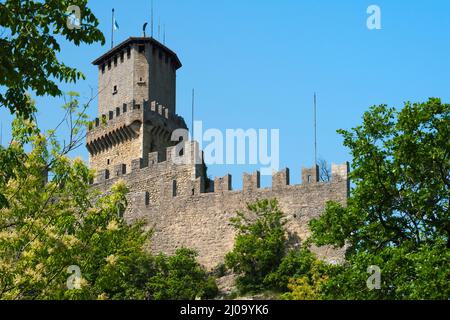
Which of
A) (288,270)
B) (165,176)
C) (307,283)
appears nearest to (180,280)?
(288,270)

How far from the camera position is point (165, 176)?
40.9 m

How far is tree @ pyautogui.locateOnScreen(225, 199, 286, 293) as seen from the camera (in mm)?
34438

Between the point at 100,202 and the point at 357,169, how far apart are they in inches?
260

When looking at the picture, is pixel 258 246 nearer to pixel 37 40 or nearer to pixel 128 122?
pixel 128 122

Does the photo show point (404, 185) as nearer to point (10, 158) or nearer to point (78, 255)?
point (78, 255)

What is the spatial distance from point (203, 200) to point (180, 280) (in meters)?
5.13

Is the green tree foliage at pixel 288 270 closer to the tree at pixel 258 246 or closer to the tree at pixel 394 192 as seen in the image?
the tree at pixel 258 246

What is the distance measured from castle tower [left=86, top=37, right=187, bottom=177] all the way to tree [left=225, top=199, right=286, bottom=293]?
11.6 m

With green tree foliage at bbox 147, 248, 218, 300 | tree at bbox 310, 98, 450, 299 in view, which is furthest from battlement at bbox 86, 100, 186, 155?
tree at bbox 310, 98, 450, 299

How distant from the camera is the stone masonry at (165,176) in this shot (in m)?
36.3

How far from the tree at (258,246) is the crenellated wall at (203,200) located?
61cm

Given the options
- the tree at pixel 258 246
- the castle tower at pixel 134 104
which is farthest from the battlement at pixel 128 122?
the tree at pixel 258 246

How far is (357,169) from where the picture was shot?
2209 centimetres

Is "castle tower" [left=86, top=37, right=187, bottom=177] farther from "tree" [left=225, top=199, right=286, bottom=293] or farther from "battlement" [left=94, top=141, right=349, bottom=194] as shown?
"tree" [left=225, top=199, right=286, bottom=293]
